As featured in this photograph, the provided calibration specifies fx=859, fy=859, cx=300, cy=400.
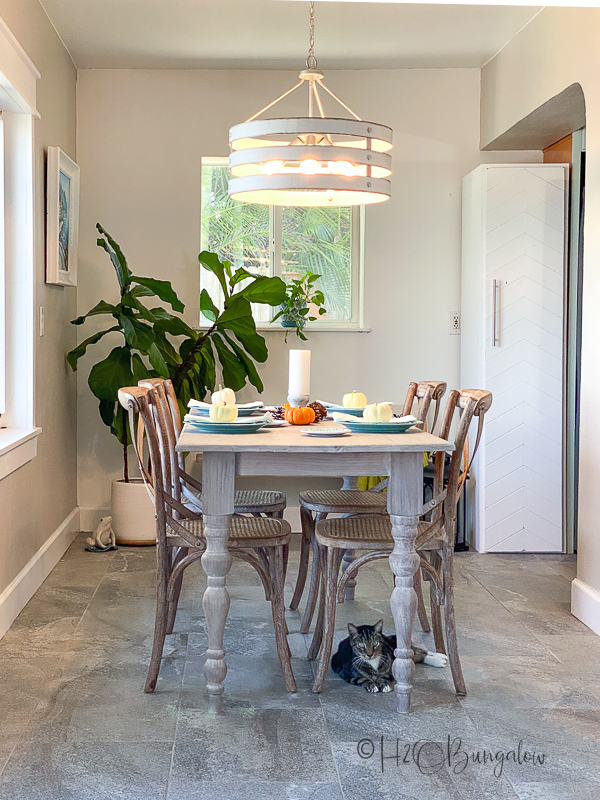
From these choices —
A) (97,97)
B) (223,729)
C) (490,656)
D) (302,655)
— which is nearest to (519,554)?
(490,656)

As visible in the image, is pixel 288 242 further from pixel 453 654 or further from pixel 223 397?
pixel 453 654

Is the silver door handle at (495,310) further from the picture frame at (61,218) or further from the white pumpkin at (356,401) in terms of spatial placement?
the picture frame at (61,218)

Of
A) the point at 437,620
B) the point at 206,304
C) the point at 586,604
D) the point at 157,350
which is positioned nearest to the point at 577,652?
the point at 586,604

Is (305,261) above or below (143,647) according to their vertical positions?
above

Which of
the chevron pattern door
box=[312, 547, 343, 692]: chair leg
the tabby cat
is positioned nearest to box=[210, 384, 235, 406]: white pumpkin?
box=[312, 547, 343, 692]: chair leg

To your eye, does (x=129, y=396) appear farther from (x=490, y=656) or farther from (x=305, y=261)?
(x=305, y=261)

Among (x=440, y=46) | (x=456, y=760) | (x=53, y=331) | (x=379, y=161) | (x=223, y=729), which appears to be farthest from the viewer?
(x=440, y=46)

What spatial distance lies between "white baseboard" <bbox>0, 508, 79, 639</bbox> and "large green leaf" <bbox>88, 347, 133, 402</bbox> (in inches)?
30.1

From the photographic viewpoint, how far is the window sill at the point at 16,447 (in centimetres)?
326

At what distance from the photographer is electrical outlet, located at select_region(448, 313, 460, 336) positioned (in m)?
5.20

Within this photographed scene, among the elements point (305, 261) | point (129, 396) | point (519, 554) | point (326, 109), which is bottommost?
point (519, 554)

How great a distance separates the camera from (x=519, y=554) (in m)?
4.70

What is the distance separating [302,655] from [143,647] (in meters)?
0.58

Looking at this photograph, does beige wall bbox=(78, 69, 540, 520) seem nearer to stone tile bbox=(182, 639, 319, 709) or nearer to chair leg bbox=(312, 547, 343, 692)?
stone tile bbox=(182, 639, 319, 709)
